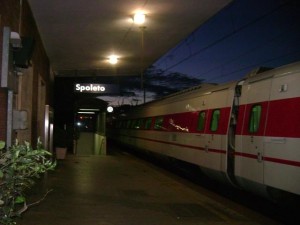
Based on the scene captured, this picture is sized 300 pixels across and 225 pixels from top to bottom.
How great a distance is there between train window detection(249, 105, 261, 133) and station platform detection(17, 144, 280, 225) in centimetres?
170

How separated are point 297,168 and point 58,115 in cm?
2612

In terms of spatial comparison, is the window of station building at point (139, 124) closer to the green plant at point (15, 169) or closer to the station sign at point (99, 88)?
the station sign at point (99, 88)

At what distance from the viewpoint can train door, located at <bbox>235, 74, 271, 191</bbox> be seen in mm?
9367

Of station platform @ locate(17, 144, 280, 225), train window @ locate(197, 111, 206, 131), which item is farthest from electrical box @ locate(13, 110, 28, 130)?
train window @ locate(197, 111, 206, 131)

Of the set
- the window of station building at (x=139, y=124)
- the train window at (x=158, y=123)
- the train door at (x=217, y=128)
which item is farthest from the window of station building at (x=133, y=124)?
the train door at (x=217, y=128)

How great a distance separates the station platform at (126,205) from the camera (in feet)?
27.3

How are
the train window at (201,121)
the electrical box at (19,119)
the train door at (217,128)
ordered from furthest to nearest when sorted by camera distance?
1. the train window at (201,121)
2. the train door at (217,128)
3. the electrical box at (19,119)

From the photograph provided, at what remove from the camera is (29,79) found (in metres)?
12.9

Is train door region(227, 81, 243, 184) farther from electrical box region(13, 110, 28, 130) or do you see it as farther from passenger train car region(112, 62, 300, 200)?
electrical box region(13, 110, 28, 130)

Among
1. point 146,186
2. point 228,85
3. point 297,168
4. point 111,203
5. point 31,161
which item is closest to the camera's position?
point 31,161

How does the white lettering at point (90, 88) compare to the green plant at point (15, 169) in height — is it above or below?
above

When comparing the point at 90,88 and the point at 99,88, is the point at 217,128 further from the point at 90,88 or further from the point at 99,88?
the point at 90,88

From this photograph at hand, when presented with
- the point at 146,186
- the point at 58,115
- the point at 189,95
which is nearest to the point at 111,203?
the point at 146,186

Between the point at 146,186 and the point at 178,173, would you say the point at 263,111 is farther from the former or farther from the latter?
the point at 178,173
